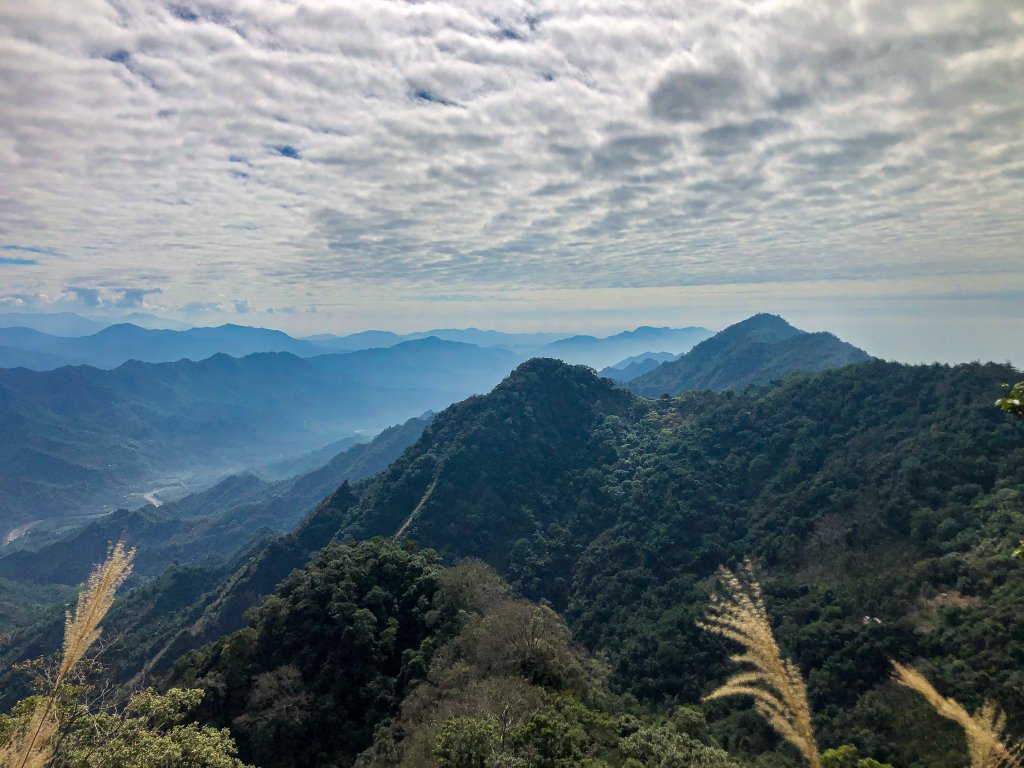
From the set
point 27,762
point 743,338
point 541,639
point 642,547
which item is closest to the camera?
point 27,762

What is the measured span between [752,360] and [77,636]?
180335 millimetres

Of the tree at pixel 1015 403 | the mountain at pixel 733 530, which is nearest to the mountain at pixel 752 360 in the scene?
the mountain at pixel 733 530

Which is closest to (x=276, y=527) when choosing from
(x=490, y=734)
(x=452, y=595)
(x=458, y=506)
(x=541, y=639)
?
(x=458, y=506)

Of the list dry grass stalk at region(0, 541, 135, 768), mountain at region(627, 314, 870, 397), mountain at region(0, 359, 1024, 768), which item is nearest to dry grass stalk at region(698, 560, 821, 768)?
dry grass stalk at region(0, 541, 135, 768)

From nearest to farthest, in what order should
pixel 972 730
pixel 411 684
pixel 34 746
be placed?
pixel 972 730, pixel 34 746, pixel 411 684

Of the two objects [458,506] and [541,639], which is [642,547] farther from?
[541,639]

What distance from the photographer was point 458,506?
79000 millimetres

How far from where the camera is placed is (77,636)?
6.99m

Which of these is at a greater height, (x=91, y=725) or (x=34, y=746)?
(x=34, y=746)

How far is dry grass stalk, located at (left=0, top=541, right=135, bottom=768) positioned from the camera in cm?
700

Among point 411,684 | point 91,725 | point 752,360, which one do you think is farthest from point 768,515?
point 752,360

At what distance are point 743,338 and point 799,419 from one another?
126478 mm

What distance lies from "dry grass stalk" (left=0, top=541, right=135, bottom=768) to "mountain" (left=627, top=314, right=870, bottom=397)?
14373cm

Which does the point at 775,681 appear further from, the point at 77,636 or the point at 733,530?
the point at 733,530
